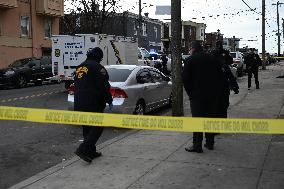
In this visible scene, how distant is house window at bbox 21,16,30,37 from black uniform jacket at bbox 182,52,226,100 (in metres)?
28.7

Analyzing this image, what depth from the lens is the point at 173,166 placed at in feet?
22.7

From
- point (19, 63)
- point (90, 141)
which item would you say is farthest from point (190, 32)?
point (90, 141)

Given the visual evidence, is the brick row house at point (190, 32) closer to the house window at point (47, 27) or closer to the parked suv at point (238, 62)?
the house window at point (47, 27)

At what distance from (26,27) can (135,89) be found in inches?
994

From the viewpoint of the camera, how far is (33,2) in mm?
35656

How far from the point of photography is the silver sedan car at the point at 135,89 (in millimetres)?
11062

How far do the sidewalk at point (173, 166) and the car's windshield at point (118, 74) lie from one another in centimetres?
245

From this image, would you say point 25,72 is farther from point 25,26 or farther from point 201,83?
point 201,83

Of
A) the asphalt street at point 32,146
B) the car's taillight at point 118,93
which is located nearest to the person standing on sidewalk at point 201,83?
the asphalt street at point 32,146

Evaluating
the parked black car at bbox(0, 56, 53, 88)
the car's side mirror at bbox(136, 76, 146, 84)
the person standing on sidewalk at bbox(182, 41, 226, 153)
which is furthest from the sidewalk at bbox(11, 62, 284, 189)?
the parked black car at bbox(0, 56, 53, 88)

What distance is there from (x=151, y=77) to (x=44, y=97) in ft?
21.8

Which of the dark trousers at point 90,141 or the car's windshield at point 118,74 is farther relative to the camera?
the car's windshield at point 118,74

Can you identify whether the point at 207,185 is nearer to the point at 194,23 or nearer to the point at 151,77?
the point at 151,77

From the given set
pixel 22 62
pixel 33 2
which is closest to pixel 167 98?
pixel 22 62
